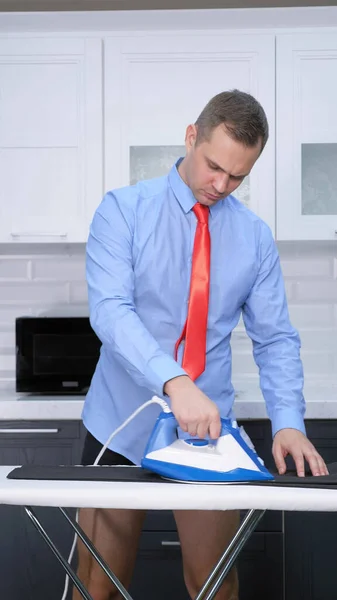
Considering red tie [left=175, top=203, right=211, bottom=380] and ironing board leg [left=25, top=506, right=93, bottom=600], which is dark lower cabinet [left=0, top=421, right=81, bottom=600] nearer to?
red tie [left=175, top=203, right=211, bottom=380]

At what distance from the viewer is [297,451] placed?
1.59m

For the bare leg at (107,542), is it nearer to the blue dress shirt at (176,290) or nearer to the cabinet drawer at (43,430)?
the blue dress shirt at (176,290)

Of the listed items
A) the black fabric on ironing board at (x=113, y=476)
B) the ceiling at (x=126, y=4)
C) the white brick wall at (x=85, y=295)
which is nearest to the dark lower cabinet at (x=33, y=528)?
the white brick wall at (x=85, y=295)

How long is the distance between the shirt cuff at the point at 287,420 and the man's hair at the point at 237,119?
0.58 metres

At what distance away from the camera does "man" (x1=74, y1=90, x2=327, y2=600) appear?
1578 mm

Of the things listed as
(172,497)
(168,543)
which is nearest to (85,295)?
(168,543)

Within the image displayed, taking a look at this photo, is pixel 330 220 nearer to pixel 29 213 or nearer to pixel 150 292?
pixel 29 213

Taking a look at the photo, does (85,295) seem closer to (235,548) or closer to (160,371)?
(160,371)

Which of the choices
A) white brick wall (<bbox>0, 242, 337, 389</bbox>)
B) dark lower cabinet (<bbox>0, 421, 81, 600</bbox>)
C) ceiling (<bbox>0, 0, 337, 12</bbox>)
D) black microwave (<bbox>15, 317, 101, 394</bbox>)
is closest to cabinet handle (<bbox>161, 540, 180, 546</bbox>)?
dark lower cabinet (<bbox>0, 421, 81, 600</bbox>)

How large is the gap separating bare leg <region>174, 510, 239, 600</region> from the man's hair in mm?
776

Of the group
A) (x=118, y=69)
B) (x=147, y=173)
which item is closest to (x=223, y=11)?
(x=118, y=69)

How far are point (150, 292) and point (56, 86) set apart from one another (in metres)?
1.36

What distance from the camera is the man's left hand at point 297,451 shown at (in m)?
1.50

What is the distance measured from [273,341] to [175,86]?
133 centimetres
